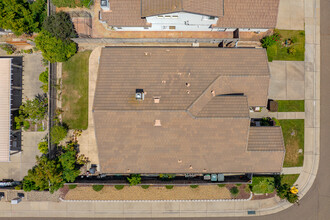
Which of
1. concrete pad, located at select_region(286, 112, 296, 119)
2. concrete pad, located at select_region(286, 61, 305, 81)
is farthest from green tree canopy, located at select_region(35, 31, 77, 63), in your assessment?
concrete pad, located at select_region(286, 112, 296, 119)

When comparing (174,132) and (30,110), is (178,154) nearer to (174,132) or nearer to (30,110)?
(174,132)

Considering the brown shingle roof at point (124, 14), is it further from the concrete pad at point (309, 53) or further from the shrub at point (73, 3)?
the concrete pad at point (309, 53)

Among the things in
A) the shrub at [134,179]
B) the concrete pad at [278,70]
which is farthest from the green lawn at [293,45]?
the shrub at [134,179]

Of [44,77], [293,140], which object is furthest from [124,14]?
[293,140]

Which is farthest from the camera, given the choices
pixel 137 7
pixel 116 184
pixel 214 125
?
pixel 116 184

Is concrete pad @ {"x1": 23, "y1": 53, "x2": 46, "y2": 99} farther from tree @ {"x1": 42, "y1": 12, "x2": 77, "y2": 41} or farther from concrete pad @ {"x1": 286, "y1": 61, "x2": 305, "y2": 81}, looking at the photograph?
concrete pad @ {"x1": 286, "y1": 61, "x2": 305, "y2": 81}

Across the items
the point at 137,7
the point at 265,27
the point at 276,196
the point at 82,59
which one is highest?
the point at 137,7

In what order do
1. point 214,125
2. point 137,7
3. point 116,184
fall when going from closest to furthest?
point 214,125, point 137,7, point 116,184

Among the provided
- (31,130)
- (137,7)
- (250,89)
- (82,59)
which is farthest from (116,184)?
(137,7)
